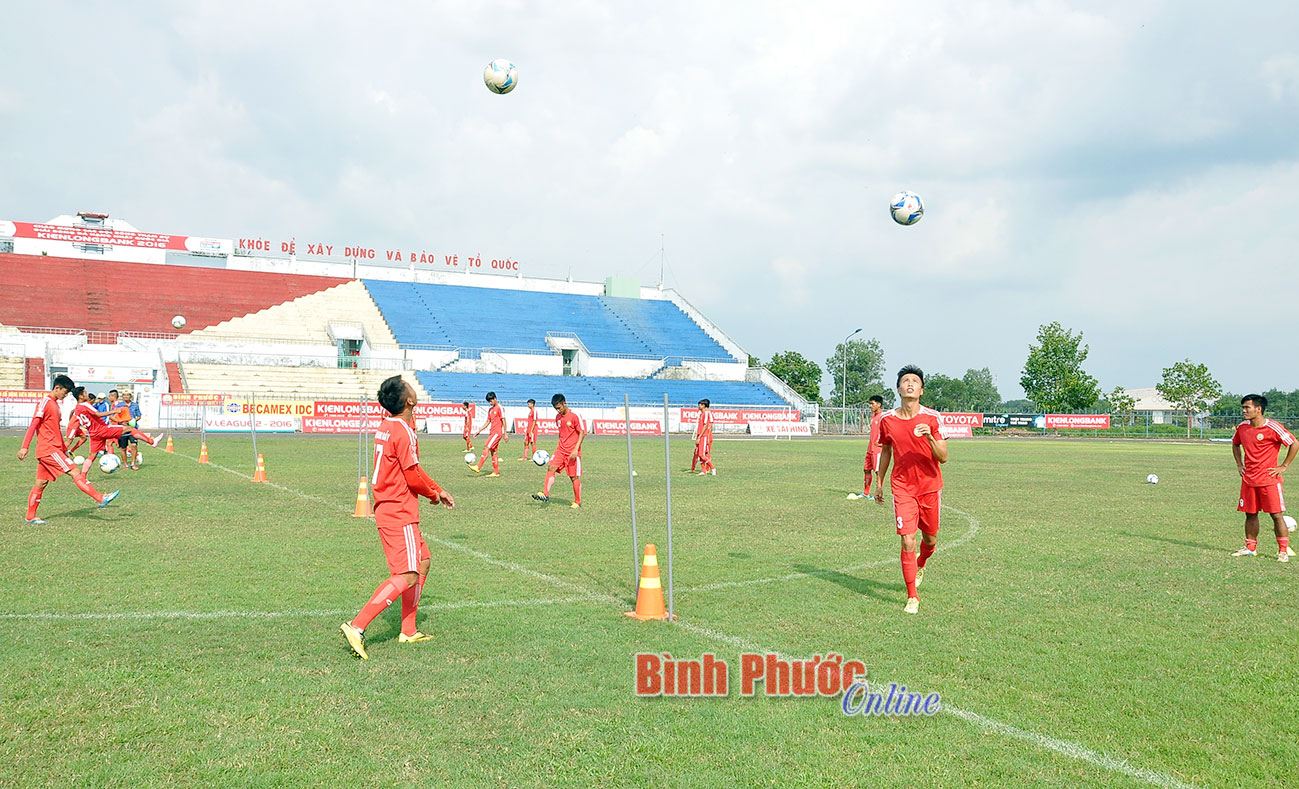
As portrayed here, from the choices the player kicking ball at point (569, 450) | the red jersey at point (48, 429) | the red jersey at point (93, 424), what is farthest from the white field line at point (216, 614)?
the red jersey at point (93, 424)

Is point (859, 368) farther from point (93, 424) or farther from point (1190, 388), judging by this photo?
point (93, 424)

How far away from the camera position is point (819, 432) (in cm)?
6281

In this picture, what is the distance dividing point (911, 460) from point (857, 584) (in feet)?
5.39

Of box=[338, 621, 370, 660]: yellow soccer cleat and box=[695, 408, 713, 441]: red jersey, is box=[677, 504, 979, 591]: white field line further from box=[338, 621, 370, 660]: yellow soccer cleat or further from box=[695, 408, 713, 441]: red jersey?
box=[695, 408, 713, 441]: red jersey

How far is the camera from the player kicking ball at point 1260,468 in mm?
11438

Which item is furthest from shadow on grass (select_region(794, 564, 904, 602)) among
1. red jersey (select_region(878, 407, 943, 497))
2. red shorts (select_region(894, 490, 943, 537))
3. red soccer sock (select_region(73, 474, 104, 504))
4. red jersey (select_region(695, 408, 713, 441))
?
red jersey (select_region(695, 408, 713, 441))

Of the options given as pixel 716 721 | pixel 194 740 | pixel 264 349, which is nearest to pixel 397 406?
pixel 194 740

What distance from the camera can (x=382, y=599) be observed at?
6.74 m

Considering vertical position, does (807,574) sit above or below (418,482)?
below

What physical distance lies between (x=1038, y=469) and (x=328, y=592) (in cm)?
2633

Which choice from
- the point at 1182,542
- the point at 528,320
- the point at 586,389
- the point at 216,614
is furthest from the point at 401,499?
the point at 528,320

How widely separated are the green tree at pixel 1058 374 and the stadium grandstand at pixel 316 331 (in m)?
26.5

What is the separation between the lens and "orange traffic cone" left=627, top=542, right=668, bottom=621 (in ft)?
25.0

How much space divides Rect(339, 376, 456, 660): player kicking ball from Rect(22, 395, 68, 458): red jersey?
9.23 m
